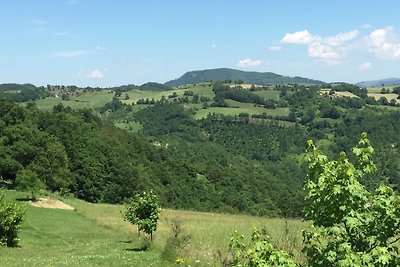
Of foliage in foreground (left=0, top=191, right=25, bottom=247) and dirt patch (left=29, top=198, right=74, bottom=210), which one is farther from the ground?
foliage in foreground (left=0, top=191, right=25, bottom=247)

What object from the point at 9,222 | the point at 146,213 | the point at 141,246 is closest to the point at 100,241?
the point at 141,246

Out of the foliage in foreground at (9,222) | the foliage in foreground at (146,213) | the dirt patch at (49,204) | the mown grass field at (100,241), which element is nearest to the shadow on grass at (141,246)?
the mown grass field at (100,241)

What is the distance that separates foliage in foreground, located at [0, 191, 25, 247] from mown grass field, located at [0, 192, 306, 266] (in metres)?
0.93

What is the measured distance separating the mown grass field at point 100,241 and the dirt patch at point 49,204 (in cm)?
183

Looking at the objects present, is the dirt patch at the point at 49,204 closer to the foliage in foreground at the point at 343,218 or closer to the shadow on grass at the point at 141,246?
the shadow on grass at the point at 141,246

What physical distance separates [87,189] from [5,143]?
29.4 meters

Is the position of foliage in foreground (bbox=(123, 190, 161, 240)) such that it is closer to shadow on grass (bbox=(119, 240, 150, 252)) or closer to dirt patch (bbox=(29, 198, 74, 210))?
shadow on grass (bbox=(119, 240, 150, 252))

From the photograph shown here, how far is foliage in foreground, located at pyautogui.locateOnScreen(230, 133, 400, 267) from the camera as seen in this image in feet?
27.2

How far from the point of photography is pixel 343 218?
8398 millimetres

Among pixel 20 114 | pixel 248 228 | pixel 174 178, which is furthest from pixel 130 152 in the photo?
pixel 248 228

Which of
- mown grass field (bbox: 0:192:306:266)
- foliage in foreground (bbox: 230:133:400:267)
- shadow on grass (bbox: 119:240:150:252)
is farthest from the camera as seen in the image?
shadow on grass (bbox: 119:240:150:252)

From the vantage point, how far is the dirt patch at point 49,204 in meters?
53.7

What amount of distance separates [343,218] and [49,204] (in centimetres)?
5221

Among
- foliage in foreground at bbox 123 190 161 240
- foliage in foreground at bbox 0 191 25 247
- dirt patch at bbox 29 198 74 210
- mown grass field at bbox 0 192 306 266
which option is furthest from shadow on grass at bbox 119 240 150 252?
dirt patch at bbox 29 198 74 210
